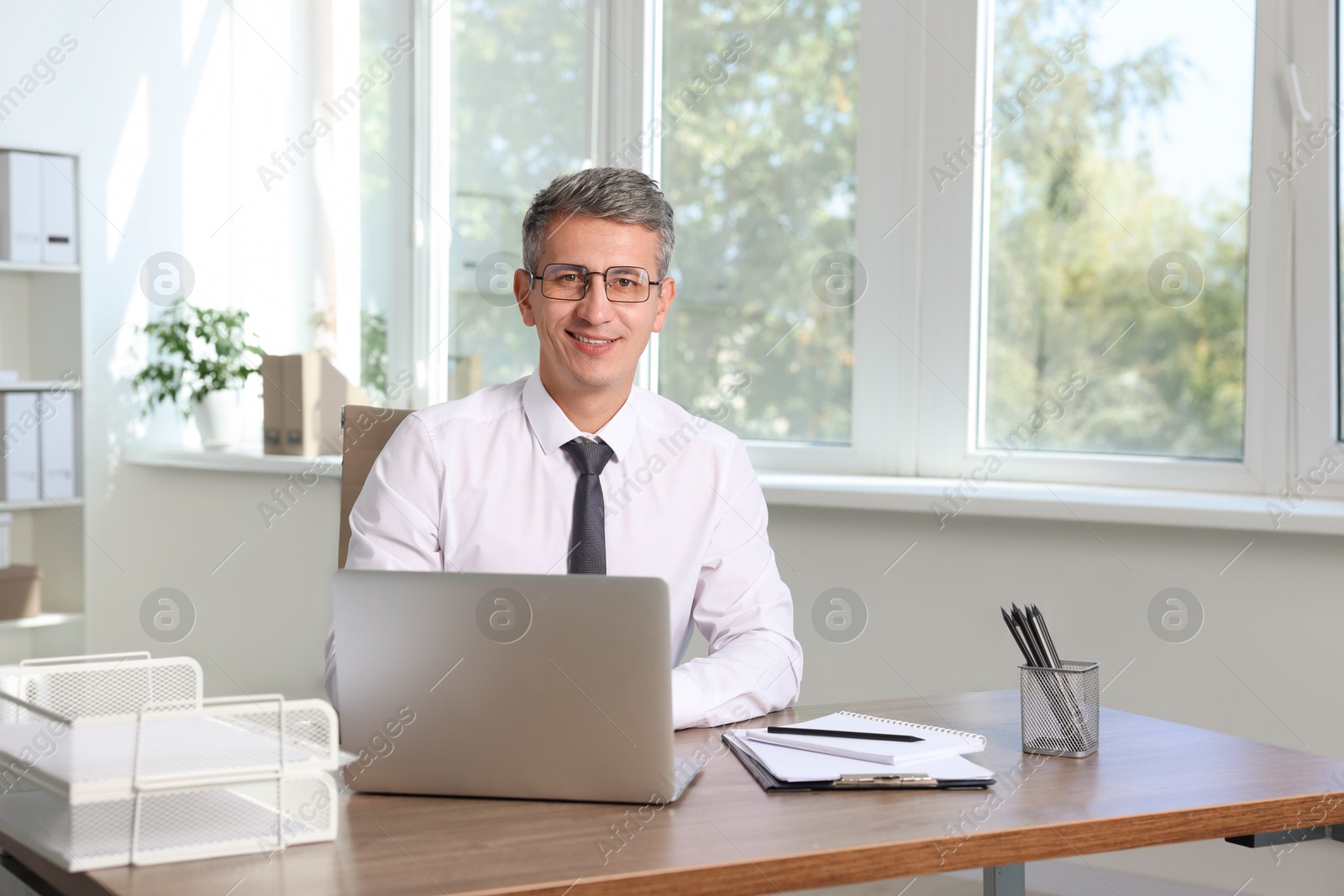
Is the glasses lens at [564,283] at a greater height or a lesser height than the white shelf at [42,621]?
greater

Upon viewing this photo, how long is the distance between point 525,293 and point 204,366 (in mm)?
2458

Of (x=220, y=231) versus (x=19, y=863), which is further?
(x=220, y=231)

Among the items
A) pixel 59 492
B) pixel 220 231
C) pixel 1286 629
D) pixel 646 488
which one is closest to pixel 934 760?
pixel 646 488

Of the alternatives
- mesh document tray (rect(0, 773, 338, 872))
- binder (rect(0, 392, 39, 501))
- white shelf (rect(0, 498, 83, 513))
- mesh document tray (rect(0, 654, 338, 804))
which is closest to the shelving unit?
white shelf (rect(0, 498, 83, 513))

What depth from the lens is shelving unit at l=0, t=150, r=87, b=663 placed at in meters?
3.92

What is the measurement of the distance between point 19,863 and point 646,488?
945mm

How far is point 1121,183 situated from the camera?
105 inches

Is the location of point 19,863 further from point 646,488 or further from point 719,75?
point 719,75

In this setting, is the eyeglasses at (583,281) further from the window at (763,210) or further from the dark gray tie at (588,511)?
the window at (763,210)

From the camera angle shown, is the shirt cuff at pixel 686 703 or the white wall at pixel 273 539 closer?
the shirt cuff at pixel 686 703

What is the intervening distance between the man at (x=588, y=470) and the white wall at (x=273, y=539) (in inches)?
35.6

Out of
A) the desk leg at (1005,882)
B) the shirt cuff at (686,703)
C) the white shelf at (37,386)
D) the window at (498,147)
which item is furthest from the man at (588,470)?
the white shelf at (37,386)

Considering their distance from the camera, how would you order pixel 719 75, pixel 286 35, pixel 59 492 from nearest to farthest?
pixel 719 75, pixel 59 492, pixel 286 35

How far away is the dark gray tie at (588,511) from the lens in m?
1.68
